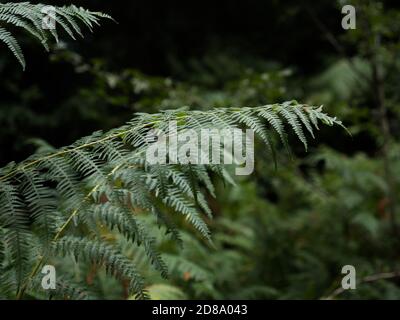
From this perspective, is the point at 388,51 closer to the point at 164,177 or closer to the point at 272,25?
the point at 164,177

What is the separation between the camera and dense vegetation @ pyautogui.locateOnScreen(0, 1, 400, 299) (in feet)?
3.30

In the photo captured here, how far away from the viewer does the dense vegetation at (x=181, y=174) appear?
3.30ft

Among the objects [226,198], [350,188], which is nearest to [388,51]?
[350,188]

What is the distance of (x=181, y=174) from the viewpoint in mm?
1044

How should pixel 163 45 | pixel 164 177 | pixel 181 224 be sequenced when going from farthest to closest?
→ pixel 163 45 < pixel 181 224 < pixel 164 177

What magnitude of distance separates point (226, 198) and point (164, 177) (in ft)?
10.6

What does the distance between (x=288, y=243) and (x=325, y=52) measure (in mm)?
3642

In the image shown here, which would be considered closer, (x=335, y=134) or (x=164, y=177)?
(x=164, y=177)

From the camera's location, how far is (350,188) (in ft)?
10.5
